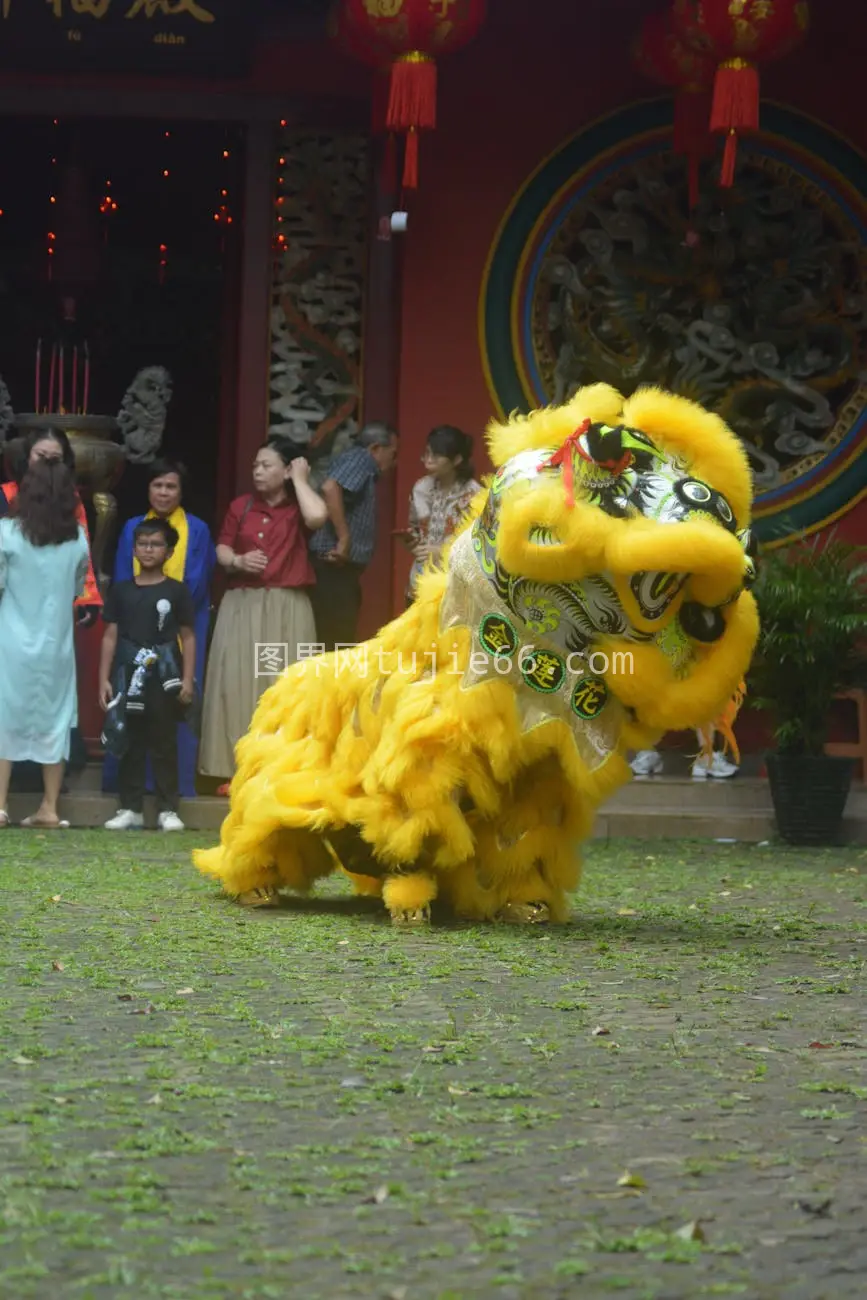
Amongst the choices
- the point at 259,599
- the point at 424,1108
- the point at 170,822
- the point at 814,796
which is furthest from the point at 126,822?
the point at 424,1108

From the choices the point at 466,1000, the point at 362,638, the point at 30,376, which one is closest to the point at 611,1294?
the point at 466,1000

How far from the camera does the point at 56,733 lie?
10.2 metres

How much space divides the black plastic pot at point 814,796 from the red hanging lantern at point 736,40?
9.06 feet

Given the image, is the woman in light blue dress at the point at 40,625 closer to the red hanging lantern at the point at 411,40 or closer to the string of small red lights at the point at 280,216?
the string of small red lights at the point at 280,216

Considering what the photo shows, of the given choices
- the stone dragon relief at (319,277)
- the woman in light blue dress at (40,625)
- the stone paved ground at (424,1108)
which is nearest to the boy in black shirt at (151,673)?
the woman in light blue dress at (40,625)

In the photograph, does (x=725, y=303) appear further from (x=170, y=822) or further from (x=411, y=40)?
(x=170, y=822)

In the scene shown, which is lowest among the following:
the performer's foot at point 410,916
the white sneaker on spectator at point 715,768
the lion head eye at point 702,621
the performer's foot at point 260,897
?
the performer's foot at point 260,897

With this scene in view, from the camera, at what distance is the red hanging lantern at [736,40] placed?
10.0 m

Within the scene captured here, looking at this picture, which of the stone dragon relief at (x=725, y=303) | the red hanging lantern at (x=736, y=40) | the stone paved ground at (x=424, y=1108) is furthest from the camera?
the stone dragon relief at (x=725, y=303)

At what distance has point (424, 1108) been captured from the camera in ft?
13.6

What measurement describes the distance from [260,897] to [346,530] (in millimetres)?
3813

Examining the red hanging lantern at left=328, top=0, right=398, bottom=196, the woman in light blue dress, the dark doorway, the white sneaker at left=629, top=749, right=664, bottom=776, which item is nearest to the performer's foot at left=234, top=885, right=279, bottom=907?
the woman in light blue dress

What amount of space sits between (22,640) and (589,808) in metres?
4.38

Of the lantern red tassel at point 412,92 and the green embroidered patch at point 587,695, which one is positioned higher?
the lantern red tassel at point 412,92
